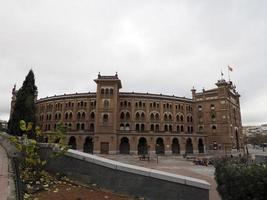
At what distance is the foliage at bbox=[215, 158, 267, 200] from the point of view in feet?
21.9

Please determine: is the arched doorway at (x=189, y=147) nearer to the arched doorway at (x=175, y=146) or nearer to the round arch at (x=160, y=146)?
the arched doorway at (x=175, y=146)

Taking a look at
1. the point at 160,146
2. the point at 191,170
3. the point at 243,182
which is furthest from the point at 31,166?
the point at 160,146

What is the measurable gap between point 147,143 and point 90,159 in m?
40.9

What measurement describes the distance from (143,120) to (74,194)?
159 feet

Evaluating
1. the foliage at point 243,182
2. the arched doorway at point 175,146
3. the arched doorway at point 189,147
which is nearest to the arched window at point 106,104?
the arched doorway at point 175,146

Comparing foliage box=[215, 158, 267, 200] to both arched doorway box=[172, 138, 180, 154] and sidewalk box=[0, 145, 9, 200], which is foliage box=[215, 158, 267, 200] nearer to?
sidewalk box=[0, 145, 9, 200]

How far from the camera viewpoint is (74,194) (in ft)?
30.5

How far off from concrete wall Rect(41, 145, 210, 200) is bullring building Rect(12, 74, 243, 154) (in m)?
37.6

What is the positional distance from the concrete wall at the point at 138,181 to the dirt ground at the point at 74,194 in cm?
51

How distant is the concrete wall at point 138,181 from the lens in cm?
980

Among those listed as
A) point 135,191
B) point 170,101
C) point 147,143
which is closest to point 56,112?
point 147,143

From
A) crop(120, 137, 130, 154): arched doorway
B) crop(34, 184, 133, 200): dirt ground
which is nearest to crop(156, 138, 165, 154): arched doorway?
crop(120, 137, 130, 154): arched doorway

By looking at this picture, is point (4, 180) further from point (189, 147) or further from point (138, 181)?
point (189, 147)

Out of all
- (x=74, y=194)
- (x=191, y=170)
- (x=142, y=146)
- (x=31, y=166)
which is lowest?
(x=191, y=170)
